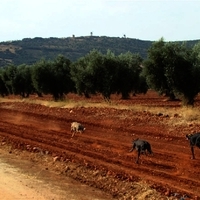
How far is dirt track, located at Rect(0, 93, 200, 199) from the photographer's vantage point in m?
11.1

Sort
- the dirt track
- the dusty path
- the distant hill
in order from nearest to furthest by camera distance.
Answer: the dusty path < the dirt track < the distant hill

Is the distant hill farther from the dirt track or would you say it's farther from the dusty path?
the dusty path

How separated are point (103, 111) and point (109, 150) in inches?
398

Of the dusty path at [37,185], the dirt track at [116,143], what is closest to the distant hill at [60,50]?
the dirt track at [116,143]

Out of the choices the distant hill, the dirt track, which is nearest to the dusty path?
the dirt track

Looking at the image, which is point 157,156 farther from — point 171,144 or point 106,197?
point 106,197

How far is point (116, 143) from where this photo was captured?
52.7 ft

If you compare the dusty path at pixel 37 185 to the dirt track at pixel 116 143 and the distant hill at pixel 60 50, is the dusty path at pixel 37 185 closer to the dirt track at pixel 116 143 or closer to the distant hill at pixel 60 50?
the dirt track at pixel 116 143

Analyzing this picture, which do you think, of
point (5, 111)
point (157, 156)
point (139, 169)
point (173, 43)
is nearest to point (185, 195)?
point (139, 169)

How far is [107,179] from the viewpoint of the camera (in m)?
11.5

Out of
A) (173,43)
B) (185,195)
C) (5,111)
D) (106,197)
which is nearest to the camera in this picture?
(185,195)

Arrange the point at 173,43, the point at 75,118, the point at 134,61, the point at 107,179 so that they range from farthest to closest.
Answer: the point at 134,61
the point at 173,43
the point at 75,118
the point at 107,179

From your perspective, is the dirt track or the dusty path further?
the dirt track

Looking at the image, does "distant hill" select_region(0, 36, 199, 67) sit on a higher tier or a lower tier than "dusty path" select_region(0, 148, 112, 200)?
higher
